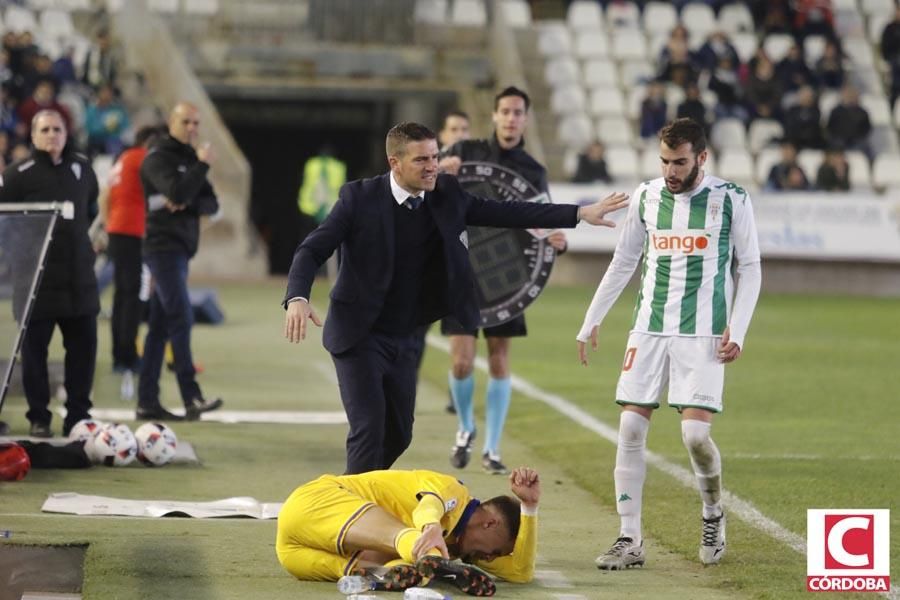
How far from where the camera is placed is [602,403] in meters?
14.4

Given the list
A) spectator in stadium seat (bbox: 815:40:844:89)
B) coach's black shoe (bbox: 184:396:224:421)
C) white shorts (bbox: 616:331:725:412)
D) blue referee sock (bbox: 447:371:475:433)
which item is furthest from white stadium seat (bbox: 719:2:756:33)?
white shorts (bbox: 616:331:725:412)

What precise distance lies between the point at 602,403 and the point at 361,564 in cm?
716

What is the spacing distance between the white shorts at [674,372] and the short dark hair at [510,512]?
2.92 ft

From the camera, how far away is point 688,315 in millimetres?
8023

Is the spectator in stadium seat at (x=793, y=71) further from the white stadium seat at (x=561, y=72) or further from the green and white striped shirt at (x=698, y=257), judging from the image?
the green and white striped shirt at (x=698, y=257)

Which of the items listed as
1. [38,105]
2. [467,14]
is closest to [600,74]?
[467,14]

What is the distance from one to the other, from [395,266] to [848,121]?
2415cm

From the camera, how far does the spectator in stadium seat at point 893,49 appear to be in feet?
108

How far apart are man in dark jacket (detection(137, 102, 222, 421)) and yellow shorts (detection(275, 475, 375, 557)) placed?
5.32 metres

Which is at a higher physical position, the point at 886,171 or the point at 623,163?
the point at 623,163

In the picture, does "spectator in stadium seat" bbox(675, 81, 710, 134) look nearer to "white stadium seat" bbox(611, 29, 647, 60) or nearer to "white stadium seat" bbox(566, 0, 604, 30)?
"white stadium seat" bbox(611, 29, 647, 60)

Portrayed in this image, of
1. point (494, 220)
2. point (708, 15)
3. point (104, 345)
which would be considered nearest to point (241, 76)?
point (708, 15)

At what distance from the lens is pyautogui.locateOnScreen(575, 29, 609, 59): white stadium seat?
33062 mm

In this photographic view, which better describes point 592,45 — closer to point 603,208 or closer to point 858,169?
point 858,169
